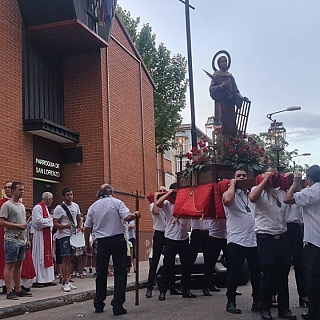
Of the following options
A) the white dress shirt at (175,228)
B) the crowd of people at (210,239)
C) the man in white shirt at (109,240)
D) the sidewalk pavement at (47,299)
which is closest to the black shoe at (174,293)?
the crowd of people at (210,239)

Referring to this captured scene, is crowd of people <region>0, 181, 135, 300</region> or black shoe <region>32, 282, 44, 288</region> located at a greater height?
crowd of people <region>0, 181, 135, 300</region>

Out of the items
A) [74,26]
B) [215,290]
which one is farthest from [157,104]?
[215,290]

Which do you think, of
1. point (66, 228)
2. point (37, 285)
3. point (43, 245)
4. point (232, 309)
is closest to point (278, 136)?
point (66, 228)

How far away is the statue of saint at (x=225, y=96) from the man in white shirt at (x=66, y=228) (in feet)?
11.1

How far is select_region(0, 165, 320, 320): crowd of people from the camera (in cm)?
650

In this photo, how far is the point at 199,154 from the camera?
339 inches

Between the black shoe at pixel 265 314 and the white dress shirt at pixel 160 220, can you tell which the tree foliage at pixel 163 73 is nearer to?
the white dress shirt at pixel 160 220

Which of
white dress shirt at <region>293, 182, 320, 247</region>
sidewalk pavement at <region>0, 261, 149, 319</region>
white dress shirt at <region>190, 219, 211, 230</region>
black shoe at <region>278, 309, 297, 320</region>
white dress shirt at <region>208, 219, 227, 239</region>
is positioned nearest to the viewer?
white dress shirt at <region>293, 182, 320, 247</region>

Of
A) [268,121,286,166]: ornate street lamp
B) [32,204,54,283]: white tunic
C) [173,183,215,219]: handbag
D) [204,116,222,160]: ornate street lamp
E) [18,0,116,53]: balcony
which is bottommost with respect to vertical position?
[32,204,54,283]: white tunic

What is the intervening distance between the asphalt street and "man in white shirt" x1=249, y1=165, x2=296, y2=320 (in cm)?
39

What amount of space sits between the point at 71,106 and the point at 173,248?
803cm

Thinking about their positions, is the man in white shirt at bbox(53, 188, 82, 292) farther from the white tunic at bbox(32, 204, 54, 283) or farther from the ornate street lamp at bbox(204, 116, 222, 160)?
the ornate street lamp at bbox(204, 116, 222, 160)

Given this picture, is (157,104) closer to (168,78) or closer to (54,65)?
(168,78)

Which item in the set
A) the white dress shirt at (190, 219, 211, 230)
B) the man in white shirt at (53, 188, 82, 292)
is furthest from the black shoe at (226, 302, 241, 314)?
the man in white shirt at (53, 188, 82, 292)
